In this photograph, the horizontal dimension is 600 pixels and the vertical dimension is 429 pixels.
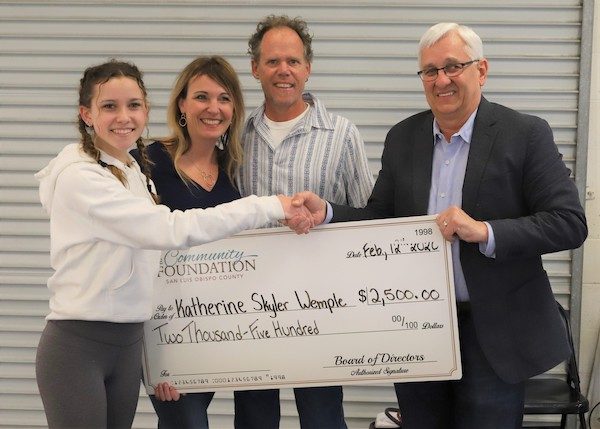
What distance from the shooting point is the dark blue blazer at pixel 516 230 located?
91.7 inches

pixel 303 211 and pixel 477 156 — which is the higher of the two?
pixel 477 156

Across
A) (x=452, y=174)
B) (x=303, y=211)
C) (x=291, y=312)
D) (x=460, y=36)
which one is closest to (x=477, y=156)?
(x=452, y=174)

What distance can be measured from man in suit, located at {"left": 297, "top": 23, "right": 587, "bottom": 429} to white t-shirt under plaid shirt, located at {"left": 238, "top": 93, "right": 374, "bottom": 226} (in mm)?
368

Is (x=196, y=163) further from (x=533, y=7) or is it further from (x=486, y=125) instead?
(x=533, y=7)

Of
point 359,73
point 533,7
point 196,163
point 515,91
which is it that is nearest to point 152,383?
point 196,163

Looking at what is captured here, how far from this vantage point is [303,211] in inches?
102

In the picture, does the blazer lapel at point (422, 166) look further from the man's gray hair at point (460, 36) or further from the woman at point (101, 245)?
the woman at point (101, 245)

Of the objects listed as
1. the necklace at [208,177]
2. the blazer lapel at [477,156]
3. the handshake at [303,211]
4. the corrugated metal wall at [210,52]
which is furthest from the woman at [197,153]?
the corrugated metal wall at [210,52]

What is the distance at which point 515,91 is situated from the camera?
13.5 feet

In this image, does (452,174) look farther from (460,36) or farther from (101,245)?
(101,245)

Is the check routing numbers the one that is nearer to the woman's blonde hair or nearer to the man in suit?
the man in suit

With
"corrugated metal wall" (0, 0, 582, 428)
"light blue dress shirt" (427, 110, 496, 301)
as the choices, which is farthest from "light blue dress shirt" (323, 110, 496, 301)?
"corrugated metal wall" (0, 0, 582, 428)

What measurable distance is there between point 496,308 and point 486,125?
21.8 inches

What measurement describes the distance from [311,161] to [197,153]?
0.40 metres
